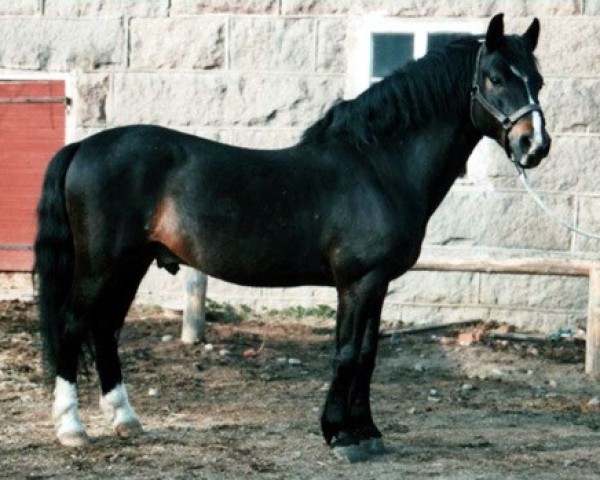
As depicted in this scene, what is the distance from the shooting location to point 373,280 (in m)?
5.74

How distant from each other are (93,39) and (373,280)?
5.52 meters

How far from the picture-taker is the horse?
5805mm

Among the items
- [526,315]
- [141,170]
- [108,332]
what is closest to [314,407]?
[108,332]

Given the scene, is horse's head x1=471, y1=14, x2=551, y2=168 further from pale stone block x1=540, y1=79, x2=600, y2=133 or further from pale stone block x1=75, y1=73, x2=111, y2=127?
pale stone block x1=75, y1=73, x2=111, y2=127

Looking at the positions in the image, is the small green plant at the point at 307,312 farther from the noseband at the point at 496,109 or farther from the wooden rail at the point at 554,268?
the noseband at the point at 496,109

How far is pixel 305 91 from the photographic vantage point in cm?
1014

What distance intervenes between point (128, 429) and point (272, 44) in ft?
16.0

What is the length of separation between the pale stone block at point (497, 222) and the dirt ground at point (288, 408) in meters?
0.95

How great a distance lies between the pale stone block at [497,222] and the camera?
9.87 m

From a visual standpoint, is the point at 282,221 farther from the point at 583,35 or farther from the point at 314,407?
the point at 583,35

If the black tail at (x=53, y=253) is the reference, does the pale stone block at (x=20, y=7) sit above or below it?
above

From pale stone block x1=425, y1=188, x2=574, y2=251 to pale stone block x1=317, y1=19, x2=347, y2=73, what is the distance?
1.50 metres

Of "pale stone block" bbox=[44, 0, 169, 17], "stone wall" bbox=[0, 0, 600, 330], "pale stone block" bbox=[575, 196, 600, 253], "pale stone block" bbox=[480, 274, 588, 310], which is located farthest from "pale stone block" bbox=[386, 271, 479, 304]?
"pale stone block" bbox=[44, 0, 169, 17]

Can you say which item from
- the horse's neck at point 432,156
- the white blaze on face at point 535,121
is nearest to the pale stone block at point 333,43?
the horse's neck at point 432,156
